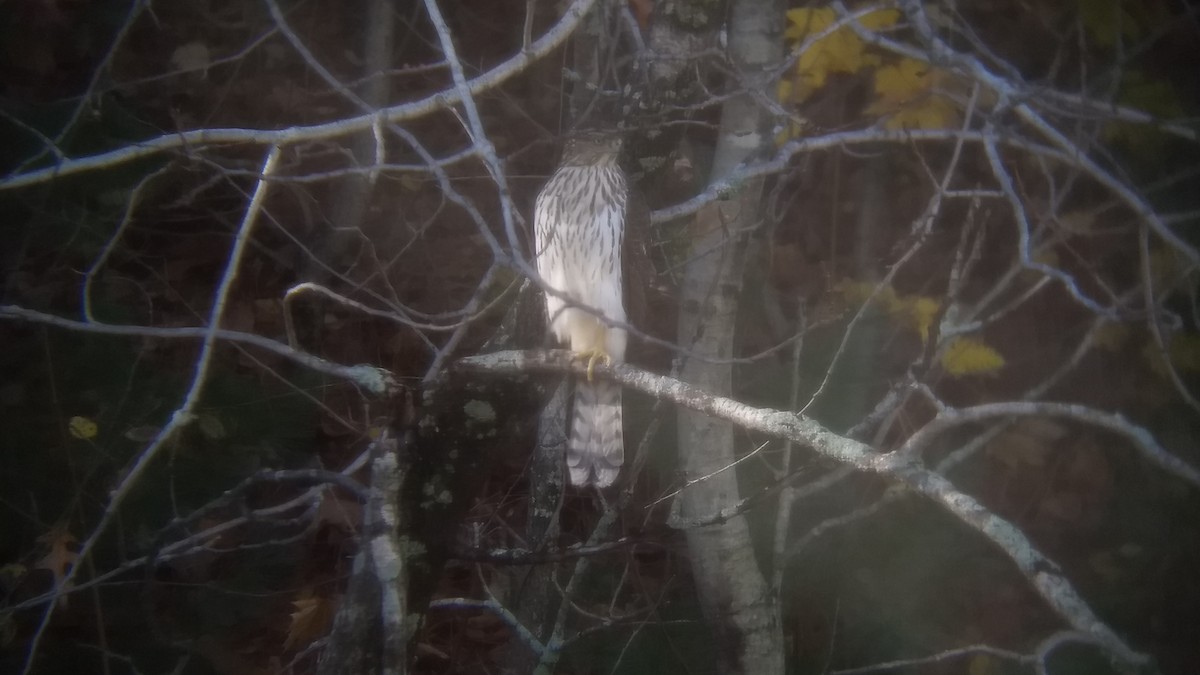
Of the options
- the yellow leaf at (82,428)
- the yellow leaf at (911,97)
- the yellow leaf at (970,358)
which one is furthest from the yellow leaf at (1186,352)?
the yellow leaf at (82,428)

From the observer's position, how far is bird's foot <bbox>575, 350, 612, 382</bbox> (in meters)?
1.64

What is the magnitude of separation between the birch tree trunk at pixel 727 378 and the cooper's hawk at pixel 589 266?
0.21 m

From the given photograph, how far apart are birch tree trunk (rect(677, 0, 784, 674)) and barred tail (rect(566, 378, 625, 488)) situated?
0.67 feet

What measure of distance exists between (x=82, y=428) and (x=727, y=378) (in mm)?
1576

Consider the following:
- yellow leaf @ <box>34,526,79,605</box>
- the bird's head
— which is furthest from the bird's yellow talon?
yellow leaf @ <box>34,526,79,605</box>

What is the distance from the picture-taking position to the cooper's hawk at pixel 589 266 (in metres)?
1.92

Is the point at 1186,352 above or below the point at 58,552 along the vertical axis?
above

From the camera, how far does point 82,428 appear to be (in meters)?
1.96

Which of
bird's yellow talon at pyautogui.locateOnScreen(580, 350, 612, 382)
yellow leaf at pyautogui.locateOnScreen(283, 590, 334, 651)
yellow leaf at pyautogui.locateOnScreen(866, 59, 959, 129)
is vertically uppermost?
yellow leaf at pyautogui.locateOnScreen(866, 59, 959, 129)

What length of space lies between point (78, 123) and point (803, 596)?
→ 7.03ft

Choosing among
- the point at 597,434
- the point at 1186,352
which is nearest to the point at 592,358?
the point at 597,434

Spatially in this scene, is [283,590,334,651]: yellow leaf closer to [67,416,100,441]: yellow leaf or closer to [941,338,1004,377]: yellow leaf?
[67,416,100,441]: yellow leaf

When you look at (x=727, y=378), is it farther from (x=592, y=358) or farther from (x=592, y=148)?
(x=592, y=148)

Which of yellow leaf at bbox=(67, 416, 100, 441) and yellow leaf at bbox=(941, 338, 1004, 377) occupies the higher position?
yellow leaf at bbox=(941, 338, 1004, 377)
